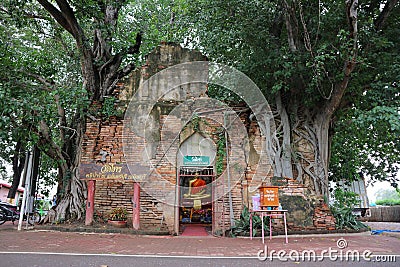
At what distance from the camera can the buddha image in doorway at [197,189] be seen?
445 inches

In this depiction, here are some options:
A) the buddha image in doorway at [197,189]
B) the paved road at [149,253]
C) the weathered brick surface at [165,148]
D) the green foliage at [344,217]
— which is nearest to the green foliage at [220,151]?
the weathered brick surface at [165,148]

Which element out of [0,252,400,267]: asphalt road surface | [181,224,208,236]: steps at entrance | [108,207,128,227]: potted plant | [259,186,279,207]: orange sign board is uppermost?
[259,186,279,207]: orange sign board

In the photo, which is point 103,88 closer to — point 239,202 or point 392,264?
point 239,202

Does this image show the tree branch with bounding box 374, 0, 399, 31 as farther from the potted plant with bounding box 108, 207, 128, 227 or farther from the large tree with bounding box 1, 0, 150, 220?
the potted plant with bounding box 108, 207, 128, 227

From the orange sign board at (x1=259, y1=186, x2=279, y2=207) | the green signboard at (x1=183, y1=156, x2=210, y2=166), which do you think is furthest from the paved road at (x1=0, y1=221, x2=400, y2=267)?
the green signboard at (x1=183, y1=156, x2=210, y2=166)

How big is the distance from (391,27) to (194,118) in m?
5.78

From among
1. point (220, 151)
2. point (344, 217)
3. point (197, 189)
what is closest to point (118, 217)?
point (220, 151)

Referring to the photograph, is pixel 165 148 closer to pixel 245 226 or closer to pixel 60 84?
pixel 245 226
